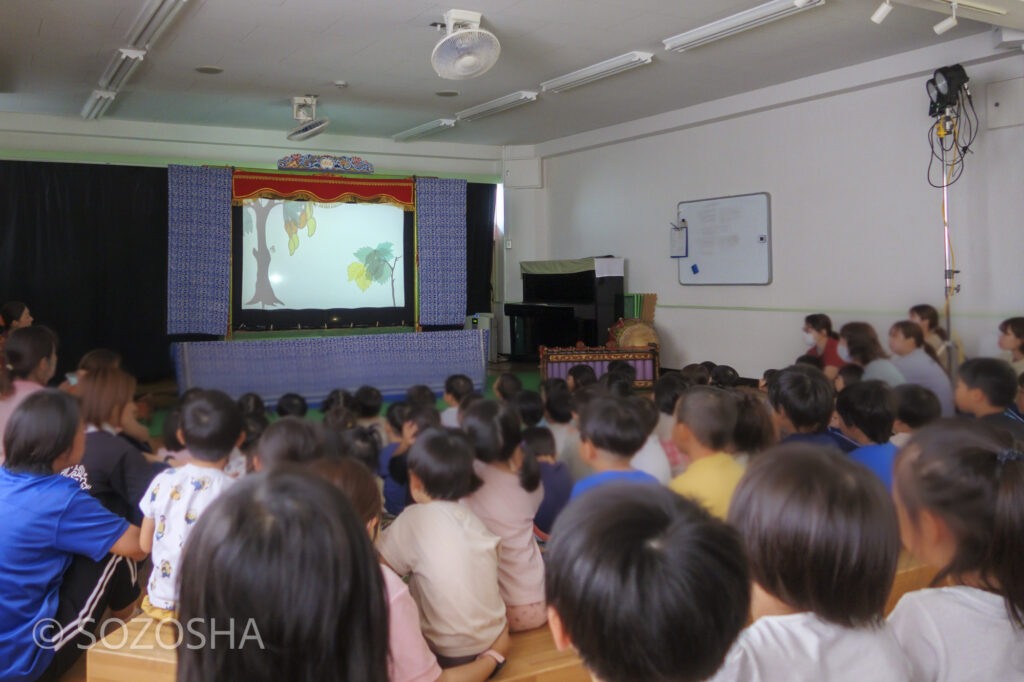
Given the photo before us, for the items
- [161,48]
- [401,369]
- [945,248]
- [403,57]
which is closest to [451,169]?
[401,369]

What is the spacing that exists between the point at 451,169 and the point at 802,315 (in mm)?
4094

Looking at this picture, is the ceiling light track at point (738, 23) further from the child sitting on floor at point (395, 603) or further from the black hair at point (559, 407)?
the child sitting on floor at point (395, 603)

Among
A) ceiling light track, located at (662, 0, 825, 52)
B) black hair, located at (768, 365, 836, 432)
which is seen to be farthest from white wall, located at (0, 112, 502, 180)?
black hair, located at (768, 365, 836, 432)

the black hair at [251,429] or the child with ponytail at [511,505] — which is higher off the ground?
the black hair at [251,429]

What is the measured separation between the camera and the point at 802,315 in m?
6.07

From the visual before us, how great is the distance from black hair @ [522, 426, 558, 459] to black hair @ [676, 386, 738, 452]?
514mm

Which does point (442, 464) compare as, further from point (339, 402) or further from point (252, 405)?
point (339, 402)

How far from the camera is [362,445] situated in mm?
2490

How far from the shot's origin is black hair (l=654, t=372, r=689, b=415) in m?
3.08

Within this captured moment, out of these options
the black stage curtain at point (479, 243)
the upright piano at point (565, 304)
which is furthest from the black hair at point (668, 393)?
the black stage curtain at point (479, 243)

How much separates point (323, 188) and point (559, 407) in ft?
16.7

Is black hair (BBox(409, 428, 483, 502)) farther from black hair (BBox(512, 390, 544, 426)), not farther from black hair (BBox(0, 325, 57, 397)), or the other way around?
black hair (BBox(0, 325, 57, 397))

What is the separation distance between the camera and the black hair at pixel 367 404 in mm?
3436

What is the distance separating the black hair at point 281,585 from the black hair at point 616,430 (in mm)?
1377
